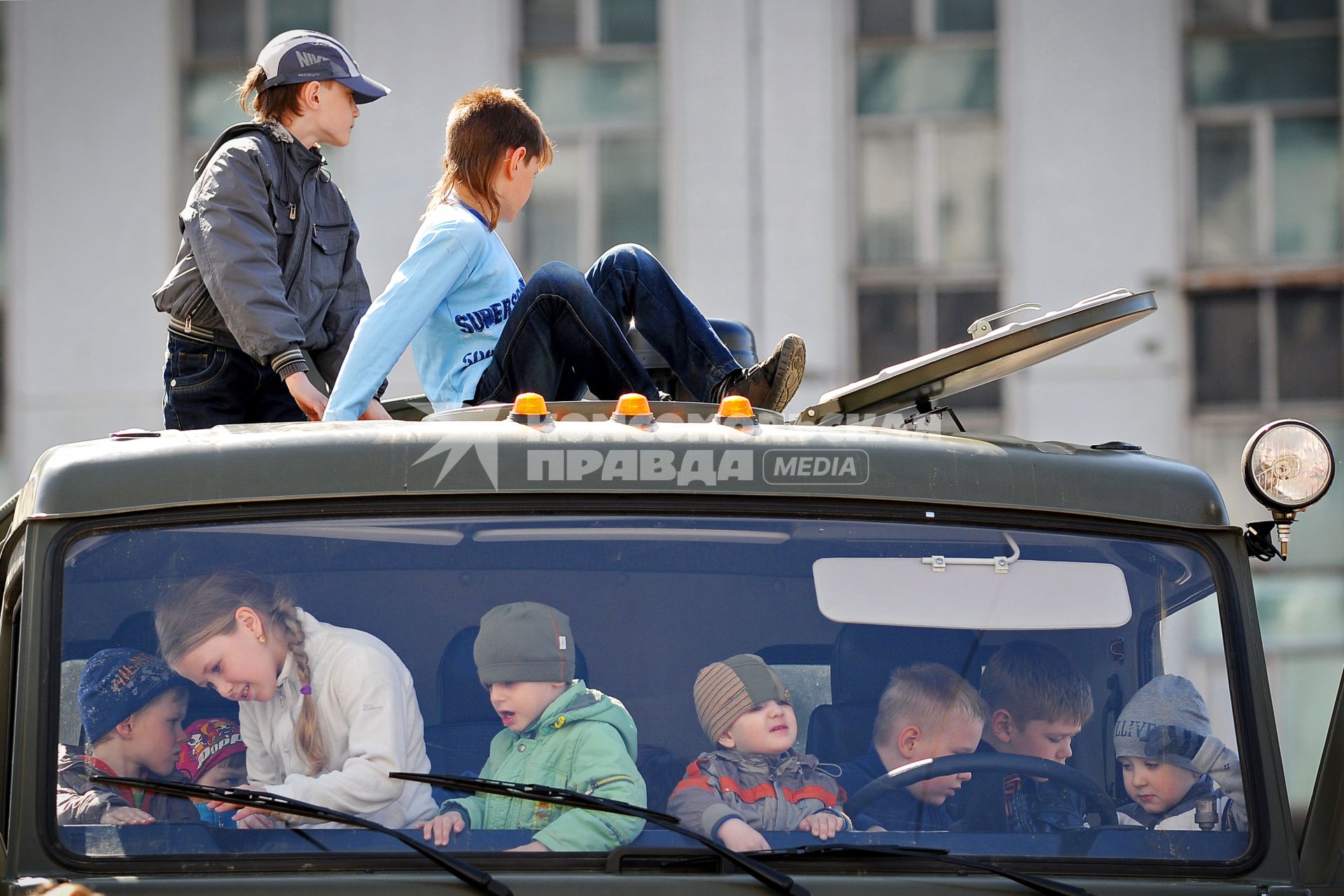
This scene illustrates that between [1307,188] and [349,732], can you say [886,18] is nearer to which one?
[1307,188]

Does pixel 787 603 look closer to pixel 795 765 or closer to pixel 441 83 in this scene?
pixel 795 765

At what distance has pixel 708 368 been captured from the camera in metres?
4.07

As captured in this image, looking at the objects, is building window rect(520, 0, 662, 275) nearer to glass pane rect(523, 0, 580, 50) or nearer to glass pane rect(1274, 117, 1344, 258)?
glass pane rect(523, 0, 580, 50)

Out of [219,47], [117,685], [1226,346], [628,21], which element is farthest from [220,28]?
[117,685]

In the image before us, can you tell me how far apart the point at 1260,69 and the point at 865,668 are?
1274cm

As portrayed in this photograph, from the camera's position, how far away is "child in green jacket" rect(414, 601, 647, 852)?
274 cm

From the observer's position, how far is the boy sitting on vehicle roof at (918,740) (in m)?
2.84

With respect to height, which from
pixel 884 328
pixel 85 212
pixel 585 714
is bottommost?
pixel 585 714

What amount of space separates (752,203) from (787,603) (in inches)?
453

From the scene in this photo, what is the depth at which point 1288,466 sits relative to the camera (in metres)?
3.22

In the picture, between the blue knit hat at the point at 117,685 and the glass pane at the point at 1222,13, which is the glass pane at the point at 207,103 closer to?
the glass pane at the point at 1222,13

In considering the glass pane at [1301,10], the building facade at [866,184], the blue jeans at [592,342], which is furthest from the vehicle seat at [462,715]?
the glass pane at [1301,10]

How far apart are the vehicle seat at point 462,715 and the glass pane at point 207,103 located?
1277 centimetres

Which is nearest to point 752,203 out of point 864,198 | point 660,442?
point 864,198
